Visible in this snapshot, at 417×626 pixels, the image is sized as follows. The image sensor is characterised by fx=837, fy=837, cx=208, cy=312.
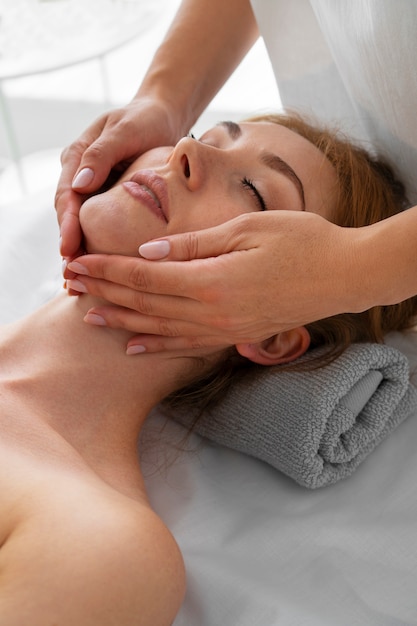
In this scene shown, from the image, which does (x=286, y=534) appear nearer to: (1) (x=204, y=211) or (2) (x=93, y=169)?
(1) (x=204, y=211)

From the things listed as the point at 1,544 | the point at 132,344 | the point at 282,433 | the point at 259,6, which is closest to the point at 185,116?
the point at 259,6

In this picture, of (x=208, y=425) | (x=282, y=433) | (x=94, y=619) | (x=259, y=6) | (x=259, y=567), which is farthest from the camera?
(x=259, y=6)

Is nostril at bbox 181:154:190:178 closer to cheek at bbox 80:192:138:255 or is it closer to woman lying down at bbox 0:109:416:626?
woman lying down at bbox 0:109:416:626

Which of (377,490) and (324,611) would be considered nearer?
(324,611)

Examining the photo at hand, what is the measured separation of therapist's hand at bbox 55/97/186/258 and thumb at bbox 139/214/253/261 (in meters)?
0.19

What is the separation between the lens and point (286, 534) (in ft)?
4.55

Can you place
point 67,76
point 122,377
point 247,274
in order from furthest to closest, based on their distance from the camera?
1. point 67,76
2. point 122,377
3. point 247,274

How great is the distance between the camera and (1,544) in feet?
3.71

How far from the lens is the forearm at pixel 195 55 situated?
1.77 metres

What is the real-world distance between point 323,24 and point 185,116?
0.35 metres

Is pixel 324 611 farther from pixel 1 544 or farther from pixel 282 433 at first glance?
pixel 1 544

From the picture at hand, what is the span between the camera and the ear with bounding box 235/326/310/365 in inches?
59.4

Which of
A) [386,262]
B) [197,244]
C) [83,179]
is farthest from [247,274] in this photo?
[83,179]

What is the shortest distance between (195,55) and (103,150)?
45 cm
